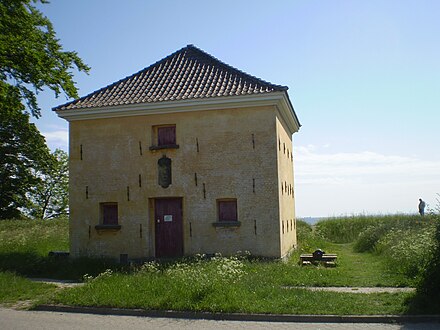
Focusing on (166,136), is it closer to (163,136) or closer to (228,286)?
(163,136)

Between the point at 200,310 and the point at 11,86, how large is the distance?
13128 mm

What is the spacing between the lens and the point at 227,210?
15633mm

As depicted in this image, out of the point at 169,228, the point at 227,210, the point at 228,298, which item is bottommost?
the point at 228,298

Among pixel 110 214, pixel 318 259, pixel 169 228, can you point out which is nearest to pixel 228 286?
pixel 318 259

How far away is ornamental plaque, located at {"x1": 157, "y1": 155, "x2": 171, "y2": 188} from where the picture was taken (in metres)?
16.1

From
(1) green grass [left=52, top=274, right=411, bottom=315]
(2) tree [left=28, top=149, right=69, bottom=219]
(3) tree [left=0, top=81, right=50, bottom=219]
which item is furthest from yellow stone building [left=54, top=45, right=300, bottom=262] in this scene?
(2) tree [left=28, top=149, right=69, bottom=219]

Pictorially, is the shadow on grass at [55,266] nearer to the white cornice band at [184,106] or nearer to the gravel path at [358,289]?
the white cornice band at [184,106]

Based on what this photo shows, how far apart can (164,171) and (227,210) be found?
2781mm

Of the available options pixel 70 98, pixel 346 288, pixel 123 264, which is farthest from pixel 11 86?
pixel 346 288

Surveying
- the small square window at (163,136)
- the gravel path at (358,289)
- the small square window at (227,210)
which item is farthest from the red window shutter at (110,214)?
the gravel path at (358,289)

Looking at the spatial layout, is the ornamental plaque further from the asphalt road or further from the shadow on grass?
the asphalt road

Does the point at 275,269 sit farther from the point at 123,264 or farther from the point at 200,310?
the point at 123,264

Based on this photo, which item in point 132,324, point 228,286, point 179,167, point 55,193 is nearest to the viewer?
point 132,324

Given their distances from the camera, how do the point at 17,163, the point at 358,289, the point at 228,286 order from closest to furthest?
the point at 228,286, the point at 358,289, the point at 17,163
